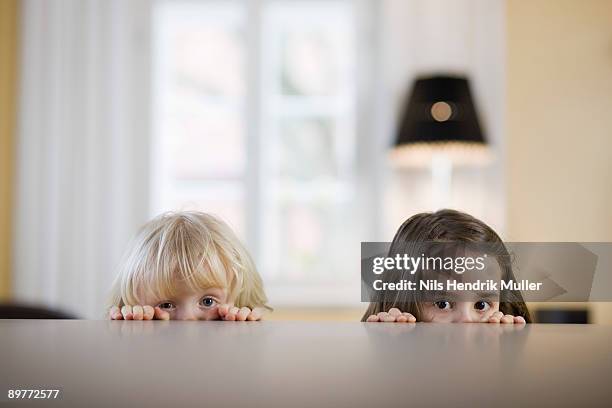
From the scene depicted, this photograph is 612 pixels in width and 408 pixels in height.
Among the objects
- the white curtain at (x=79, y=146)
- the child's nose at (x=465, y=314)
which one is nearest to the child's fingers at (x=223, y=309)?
the child's nose at (x=465, y=314)

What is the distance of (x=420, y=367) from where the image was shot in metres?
0.10

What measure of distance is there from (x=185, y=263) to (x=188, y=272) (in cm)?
1

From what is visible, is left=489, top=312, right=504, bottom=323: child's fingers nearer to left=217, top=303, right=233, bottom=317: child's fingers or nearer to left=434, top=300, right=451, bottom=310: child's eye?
left=434, top=300, right=451, bottom=310: child's eye

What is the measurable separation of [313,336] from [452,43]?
2.18 m

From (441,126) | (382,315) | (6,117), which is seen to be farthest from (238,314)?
(6,117)

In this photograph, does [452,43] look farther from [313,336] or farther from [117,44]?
[313,336]

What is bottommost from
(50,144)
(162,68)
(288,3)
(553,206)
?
(553,206)

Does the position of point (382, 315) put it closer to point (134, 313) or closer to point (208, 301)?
point (134, 313)

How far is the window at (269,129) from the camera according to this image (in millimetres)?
2252

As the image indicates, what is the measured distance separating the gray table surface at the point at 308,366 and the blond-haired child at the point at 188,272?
10.7 inches

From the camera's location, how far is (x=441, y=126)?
1.88m

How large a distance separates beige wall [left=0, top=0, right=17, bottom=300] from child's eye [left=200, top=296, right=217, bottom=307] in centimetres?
202

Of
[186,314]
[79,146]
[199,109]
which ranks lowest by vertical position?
[186,314]

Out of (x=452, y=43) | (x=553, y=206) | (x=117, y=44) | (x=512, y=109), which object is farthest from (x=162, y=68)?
(x=553, y=206)
